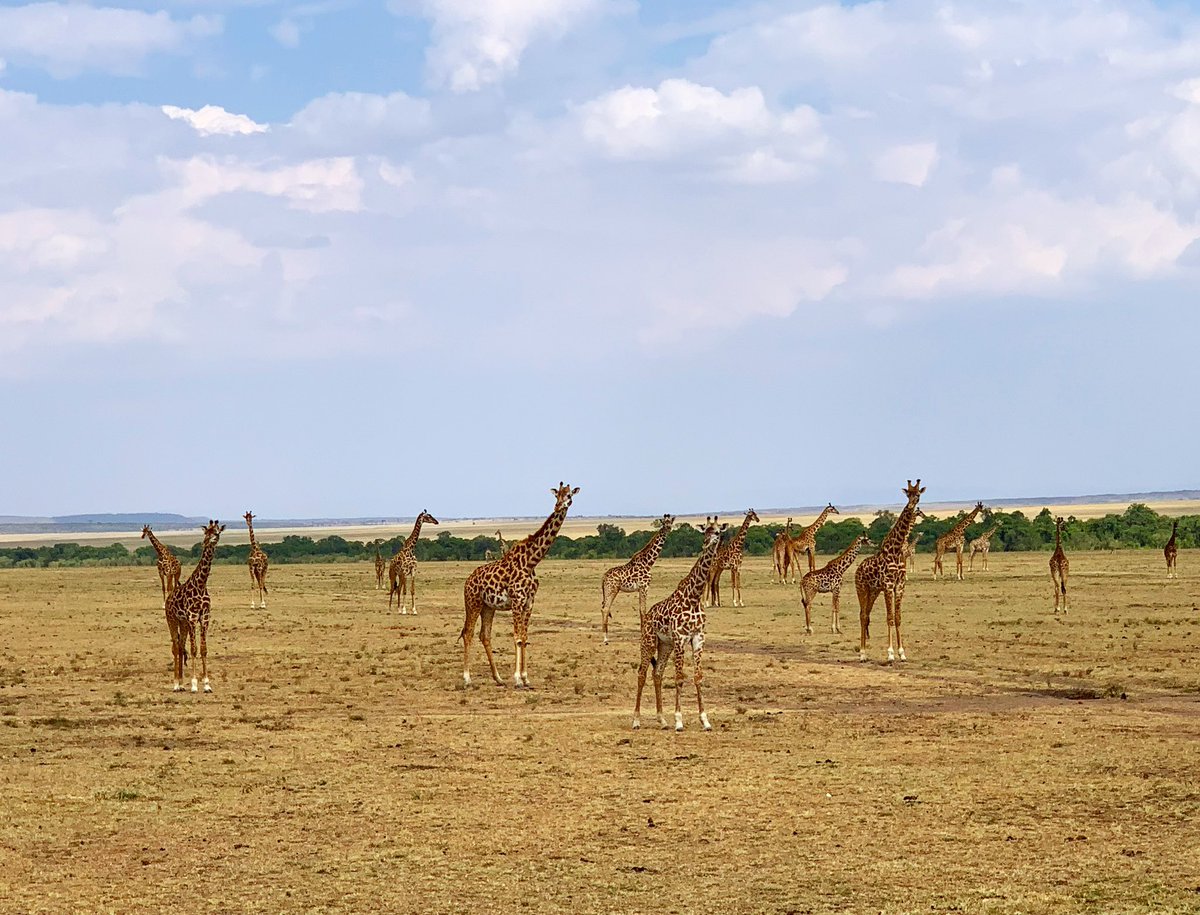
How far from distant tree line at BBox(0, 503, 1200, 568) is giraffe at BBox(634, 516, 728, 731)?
178ft

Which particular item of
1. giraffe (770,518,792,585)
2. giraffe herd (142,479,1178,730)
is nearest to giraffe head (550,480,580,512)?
giraffe herd (142,479,1178,730)

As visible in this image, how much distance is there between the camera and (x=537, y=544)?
25.5 metres

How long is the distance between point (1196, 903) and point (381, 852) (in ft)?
20.5

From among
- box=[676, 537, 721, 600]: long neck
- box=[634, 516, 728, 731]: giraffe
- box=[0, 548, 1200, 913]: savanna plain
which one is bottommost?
box=[0, 548, 1200, 913]: savanna plain

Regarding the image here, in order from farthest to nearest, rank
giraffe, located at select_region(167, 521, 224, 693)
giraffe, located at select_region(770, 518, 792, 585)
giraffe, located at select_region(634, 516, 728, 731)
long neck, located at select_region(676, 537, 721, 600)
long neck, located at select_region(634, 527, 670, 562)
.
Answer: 1. giraffe, located at select_region(770, 518, 792, 585)
2. long neck, located at select_region(634, 527, 670, 562)
3. giraffe, located at select_region(167, 521, 224, 693)
4. long neck, located at select_region(676, 537, 721, 600)
5. giraffe, located at select_region(634, 516, 728, 731)

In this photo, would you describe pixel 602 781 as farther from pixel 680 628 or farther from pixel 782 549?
pixel 782 549

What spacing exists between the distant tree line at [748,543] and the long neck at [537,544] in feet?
161

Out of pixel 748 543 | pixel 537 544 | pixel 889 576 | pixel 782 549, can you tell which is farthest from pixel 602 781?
pixel 748 543

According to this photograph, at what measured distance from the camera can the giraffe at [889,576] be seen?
1101 inches

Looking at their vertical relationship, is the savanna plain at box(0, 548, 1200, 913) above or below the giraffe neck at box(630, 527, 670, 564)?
below

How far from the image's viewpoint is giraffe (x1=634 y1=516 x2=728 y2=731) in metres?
18.8

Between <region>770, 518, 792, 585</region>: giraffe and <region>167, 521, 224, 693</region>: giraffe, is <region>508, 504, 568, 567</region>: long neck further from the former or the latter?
<region>770, 518, 792, 585</region>: giraffe

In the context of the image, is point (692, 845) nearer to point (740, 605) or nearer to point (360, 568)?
point (740, 605)

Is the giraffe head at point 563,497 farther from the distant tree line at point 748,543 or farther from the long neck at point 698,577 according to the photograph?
the distant tree line at point 748,543
